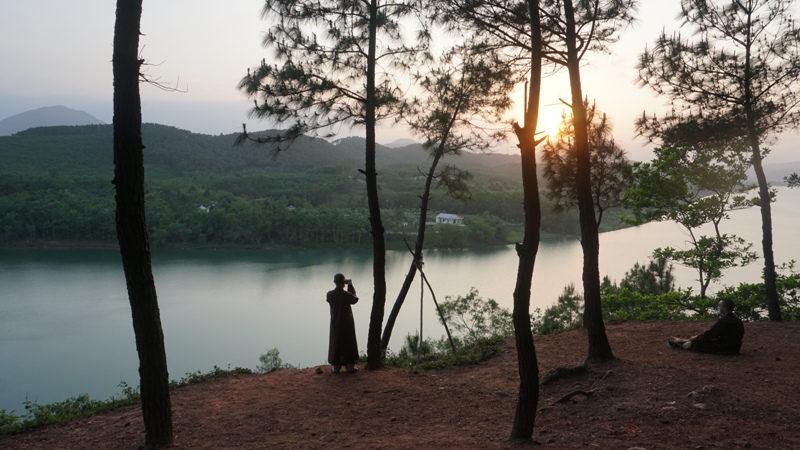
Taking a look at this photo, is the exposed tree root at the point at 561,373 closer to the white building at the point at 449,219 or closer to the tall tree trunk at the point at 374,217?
the tall tree trunk at the point at 374,217

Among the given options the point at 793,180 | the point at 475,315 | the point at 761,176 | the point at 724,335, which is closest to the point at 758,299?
the point at 793,180

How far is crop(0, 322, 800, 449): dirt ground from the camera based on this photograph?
3402 mm

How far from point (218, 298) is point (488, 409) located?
24.7m

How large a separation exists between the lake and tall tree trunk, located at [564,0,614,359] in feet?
29.6

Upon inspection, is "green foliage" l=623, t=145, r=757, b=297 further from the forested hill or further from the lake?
the forested hill

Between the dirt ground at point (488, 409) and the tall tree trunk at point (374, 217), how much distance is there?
1.55 feet

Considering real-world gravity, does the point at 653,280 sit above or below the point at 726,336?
below

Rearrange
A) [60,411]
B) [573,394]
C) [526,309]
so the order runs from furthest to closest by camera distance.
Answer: [60,411], [573,394], [526,309]

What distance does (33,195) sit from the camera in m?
47.6

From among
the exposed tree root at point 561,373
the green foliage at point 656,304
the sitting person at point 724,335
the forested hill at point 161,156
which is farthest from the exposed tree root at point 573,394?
the forested hill at point 161,156

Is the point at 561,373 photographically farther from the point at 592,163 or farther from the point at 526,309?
the point at 592,163

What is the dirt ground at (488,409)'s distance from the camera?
3.40 meters

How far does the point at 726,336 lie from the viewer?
522 centimetres

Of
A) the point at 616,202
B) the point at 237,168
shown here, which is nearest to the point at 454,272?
the point at 616,202
